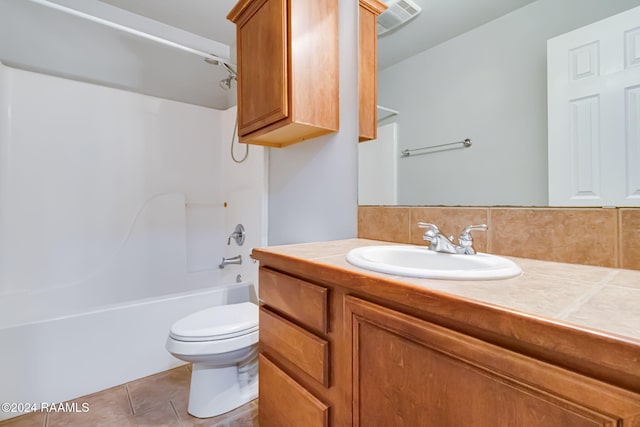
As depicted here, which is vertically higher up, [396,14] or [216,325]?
[396,14]

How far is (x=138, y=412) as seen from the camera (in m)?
1.33

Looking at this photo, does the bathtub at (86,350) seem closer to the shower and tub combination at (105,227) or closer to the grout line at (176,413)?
the shower and tub combination at (105,227)

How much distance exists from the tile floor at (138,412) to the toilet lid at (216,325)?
0.41 metres

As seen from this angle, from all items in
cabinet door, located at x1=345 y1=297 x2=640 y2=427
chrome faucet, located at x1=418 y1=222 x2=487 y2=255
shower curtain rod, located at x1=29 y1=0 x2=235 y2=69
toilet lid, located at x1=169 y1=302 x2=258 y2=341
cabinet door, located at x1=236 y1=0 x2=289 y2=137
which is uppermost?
shower curtain rod, located at x1=29 y1=0 x2=235 y2=69

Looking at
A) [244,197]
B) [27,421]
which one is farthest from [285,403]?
[244,197]

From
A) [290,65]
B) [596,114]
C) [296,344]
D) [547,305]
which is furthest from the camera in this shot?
[290,65]

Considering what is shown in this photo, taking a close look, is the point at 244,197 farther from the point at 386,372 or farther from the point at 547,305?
the point at 547,305

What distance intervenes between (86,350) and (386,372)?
5.20 feet

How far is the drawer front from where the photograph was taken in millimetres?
758

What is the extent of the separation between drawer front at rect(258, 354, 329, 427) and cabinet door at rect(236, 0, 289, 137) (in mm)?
961

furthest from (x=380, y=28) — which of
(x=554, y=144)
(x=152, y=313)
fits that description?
(x=152, y=313)

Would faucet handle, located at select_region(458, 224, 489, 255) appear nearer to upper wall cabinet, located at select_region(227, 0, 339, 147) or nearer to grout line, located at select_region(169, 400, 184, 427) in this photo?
upper wall cabinet, located at select_region(227, 0, 339, 147)

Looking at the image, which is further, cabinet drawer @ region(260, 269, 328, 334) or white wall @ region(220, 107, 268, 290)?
white wall @ region(220, 107, 268, 290)

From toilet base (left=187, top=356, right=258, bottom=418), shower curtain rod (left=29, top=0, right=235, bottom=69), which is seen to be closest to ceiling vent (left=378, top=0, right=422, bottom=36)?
shower curtain rod (left=29, top=0, right=235, bottom=69)
